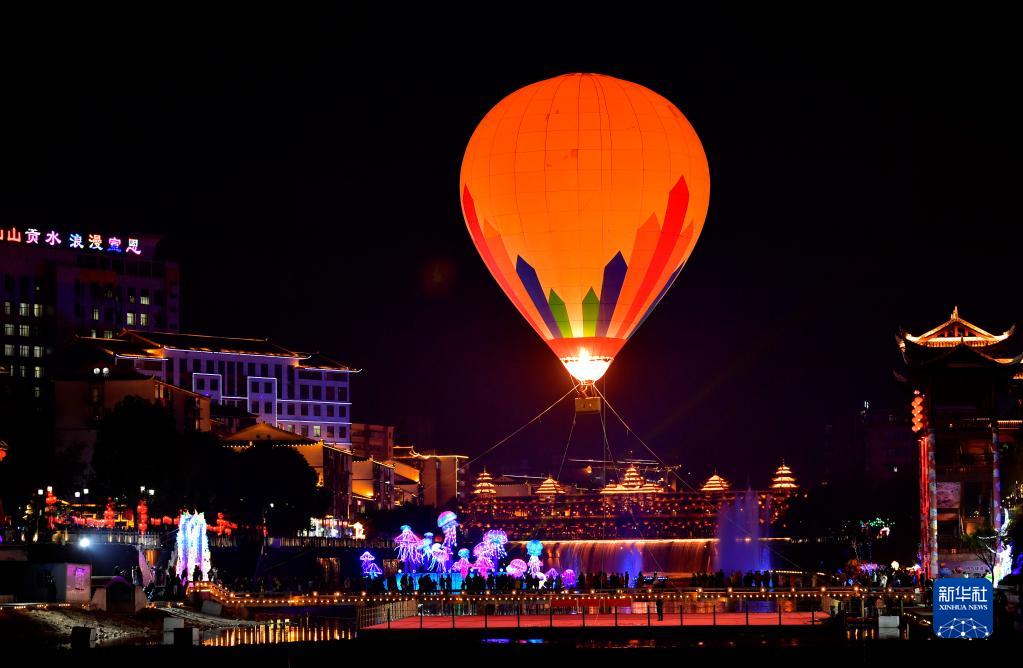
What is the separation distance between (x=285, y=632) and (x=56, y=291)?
63245mm

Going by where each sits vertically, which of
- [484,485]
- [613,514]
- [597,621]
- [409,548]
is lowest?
[597,621]

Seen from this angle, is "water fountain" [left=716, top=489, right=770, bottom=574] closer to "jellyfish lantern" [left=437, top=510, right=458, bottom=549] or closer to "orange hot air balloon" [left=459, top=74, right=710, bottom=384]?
"jellyfish lantern" [left=437, top=510, right=458, bottom=549]

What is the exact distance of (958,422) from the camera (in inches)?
2798

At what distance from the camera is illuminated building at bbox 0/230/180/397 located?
99125mm

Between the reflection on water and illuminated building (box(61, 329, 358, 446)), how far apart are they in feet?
174

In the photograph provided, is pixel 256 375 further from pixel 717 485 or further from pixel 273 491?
pixel 717 485

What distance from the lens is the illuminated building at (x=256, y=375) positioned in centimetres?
10075

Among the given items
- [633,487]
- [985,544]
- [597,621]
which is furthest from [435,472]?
[597,621]

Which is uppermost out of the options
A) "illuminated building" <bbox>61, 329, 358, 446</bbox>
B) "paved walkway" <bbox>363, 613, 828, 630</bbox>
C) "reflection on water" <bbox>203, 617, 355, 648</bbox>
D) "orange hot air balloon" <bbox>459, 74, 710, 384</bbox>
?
"illuminated building" <bbox>61, 329, 358, 446</bbox>

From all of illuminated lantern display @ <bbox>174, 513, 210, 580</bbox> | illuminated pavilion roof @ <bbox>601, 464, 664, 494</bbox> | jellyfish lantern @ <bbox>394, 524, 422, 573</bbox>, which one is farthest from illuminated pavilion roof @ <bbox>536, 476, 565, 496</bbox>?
illuminated lantern display @ <bbox>174, 513, 210, 580</bbox>

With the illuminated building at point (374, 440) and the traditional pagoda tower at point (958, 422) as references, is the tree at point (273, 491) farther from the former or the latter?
the illuminated building at point (374, 440)

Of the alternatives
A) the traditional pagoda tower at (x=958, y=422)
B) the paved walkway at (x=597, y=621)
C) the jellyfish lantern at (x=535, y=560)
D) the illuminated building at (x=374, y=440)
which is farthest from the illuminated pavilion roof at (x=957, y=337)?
the illuminated building at (x=374, y=440)

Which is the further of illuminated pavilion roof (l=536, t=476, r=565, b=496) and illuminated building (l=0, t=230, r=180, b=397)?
illuminated pavilion roof (l=536, t=476, r=565, b=496)

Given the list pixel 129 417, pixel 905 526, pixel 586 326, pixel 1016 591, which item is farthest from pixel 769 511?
pixel 586 326
